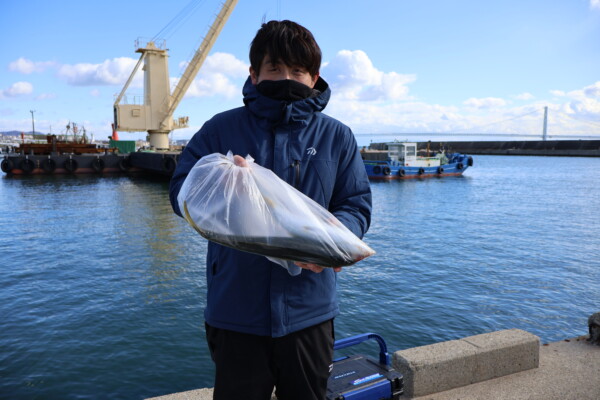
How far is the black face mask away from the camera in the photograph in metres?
1.55

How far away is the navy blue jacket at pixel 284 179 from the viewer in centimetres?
151

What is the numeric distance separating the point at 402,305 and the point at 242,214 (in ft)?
22.0

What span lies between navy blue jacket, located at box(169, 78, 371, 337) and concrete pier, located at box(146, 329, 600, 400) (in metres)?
1.82

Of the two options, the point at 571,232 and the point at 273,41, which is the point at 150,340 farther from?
the point at 571,232

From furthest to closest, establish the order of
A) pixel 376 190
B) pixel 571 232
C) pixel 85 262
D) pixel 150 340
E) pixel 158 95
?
1. pixel 158 95
2. pixel 376 190
3. pixel 571 232
4. pixel 85 262
5. pixel 150 340

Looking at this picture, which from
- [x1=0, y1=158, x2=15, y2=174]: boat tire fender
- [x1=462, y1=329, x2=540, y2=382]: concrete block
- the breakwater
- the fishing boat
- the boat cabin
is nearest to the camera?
[x1=462, y1=329, x2=540, y2=382]: concrete block

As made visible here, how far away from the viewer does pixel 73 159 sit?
3306 centimetres

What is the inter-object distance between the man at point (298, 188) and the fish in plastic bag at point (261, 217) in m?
0.06

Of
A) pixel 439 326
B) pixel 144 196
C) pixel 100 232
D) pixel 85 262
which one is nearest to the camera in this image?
pixel 439 326

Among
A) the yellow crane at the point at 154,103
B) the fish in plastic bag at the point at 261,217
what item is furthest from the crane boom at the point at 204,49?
the fish in plastic bag at the point at 261,217

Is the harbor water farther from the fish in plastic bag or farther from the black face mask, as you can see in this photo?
the black face mask

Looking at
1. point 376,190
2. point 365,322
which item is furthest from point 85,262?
point 376,190

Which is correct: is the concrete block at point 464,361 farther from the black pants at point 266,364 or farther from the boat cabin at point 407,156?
the boat cabin at point 407,156

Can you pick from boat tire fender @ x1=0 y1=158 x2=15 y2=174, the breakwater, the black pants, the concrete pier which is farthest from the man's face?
the breakwater
